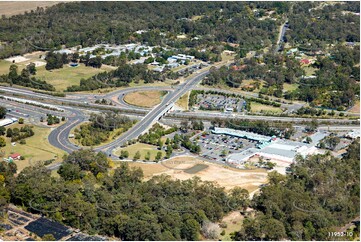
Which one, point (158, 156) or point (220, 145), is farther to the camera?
point (220, 145)

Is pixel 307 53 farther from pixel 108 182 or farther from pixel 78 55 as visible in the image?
pixel 108 182

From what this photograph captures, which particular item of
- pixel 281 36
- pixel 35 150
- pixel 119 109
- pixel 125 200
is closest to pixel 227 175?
pixel 125 200

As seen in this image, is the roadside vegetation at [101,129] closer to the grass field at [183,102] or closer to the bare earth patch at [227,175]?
the grass field at [183,102]

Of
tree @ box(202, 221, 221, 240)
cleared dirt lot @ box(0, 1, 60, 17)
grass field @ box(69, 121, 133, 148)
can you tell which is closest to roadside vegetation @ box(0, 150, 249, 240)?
tree @ box(202, 221, 221, 240)

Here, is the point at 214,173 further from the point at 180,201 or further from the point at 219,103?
the point at 219,103

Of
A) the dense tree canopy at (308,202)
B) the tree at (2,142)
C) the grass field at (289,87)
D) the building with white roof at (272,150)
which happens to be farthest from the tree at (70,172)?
the grass field at (289,87)

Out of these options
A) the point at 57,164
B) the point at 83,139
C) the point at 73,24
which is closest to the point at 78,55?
the point at 73,24
